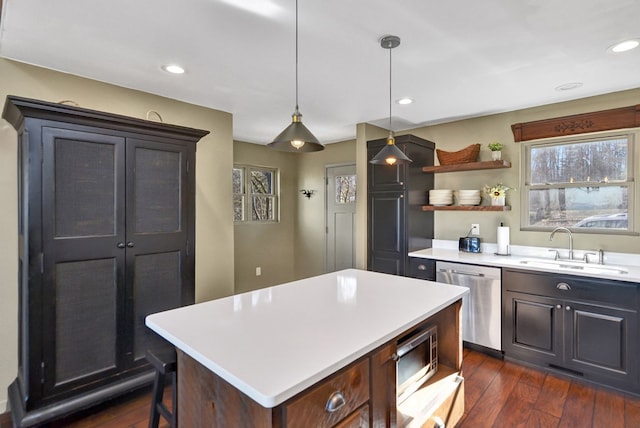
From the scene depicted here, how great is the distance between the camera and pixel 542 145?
10.9 ft

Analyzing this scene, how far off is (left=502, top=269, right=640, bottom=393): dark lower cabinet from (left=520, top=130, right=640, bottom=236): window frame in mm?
770

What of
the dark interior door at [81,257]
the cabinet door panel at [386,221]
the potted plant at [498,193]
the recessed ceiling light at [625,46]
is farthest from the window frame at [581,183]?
the dark interior door at [81,257]

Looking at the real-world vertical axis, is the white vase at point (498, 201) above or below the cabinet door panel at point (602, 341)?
above

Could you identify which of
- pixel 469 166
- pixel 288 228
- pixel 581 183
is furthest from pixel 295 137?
pixel 288 228

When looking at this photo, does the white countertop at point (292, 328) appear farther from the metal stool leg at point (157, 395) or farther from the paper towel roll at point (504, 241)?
the paper towel roll at point (504, 241)

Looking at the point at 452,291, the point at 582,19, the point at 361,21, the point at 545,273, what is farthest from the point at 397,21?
the point at 545,273

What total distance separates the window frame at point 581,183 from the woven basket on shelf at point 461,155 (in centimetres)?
45

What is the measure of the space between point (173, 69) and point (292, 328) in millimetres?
2102

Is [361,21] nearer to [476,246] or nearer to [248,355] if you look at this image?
[248,355]

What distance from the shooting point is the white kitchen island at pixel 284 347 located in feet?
3.24

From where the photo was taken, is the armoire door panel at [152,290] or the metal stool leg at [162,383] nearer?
the metal stool leg at [162,383]

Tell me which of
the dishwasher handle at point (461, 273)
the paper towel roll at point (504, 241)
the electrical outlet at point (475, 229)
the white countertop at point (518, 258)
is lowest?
the dishwasher handle at point (461, 273)

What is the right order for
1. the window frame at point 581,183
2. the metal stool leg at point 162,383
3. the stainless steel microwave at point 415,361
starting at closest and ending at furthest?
the metal stool leg at point 162,383, the stainless steel microwave at point 415,361, the window frame at point 581,183

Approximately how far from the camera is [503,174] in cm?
354
